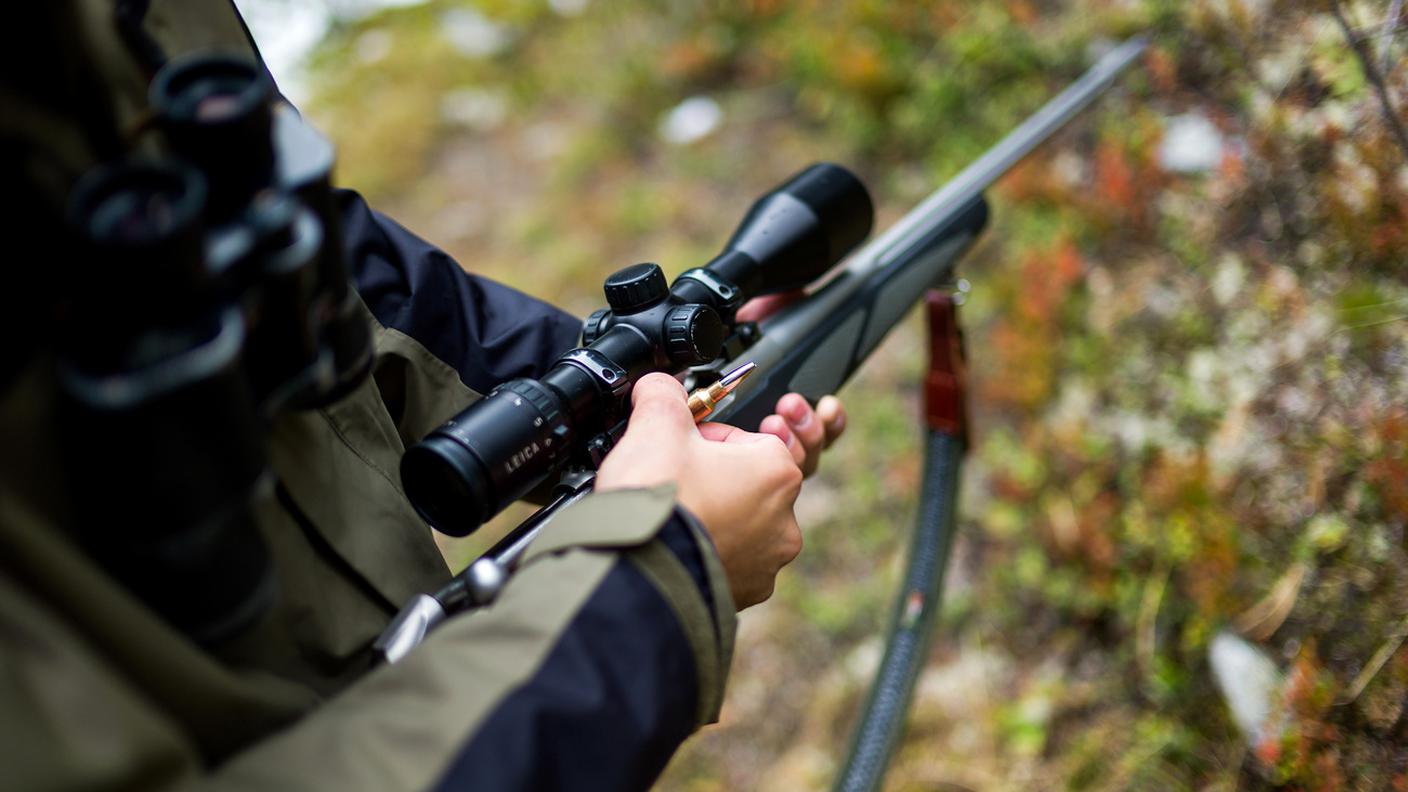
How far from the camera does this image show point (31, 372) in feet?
3.00

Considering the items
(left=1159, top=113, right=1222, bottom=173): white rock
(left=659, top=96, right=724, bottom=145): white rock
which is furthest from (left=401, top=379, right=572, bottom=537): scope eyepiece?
(left=659, top=96, right=724, bottom=145): white rock

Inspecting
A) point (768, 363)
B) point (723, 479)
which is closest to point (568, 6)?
point (768, 363)

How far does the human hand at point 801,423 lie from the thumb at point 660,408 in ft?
1.16

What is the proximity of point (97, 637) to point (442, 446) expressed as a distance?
552 millimetres

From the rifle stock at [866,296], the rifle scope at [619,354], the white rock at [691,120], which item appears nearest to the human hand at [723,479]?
the rifle scope at [619,354]

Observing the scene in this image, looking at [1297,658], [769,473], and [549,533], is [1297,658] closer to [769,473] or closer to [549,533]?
[769,473]

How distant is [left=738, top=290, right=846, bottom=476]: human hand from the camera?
6.26ft

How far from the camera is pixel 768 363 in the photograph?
2.01 meters

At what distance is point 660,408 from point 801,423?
55 centimetres

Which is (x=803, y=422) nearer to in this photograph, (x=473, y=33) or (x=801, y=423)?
(x=801, y=423)

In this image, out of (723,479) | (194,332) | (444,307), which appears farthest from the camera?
(444,307)

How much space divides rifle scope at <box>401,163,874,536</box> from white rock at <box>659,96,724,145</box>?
3.62 meters

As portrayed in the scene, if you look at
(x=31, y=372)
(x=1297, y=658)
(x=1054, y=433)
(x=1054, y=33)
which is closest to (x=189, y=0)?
(x=31, y=372)

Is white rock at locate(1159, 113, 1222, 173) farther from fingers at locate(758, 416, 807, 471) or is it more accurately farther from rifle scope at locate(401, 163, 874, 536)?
fingers at locate(758, 416, 807, 471)
